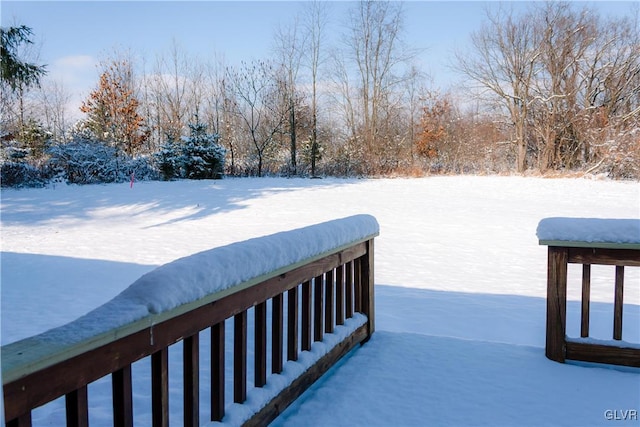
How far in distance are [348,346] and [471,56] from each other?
80.8 feet

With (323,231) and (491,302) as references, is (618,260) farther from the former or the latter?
(491,302)

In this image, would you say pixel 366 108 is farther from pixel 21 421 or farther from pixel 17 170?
pixel 21 421

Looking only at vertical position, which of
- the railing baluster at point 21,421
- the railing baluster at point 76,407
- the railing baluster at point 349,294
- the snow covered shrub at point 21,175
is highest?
the snow covered shrub at point 21,175

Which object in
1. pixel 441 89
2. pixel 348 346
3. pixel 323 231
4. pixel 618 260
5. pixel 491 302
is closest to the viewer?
pixel 323 231

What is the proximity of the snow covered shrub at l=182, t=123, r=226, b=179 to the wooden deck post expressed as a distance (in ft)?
66.6

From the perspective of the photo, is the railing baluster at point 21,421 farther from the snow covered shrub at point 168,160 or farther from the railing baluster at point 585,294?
the snow covered shrub at point 168,160

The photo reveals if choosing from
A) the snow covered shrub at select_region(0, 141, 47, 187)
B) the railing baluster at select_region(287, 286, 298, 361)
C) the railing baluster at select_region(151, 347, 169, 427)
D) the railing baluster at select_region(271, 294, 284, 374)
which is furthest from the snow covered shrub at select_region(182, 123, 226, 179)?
the railing baluster at select_region(151, 347, 169, 427)

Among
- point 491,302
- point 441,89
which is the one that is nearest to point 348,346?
point 491,302

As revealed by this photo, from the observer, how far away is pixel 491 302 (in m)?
5.32

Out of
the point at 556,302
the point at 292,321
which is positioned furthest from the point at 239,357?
the point at 556,302

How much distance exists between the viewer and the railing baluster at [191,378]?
5.80 feet

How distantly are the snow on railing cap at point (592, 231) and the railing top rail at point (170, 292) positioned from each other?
1.49m

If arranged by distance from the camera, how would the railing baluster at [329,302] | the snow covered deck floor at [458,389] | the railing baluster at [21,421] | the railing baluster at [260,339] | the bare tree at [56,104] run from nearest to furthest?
the railing baluster at [21,421] < the railing baluster at [260,339] < the snow covered deck floor at [458,389] < the railing baluster at [329,302] < the bare tree at [56,104]

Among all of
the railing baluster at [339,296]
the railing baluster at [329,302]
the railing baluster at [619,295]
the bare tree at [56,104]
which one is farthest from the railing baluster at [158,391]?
the bare tree at [56,104]
